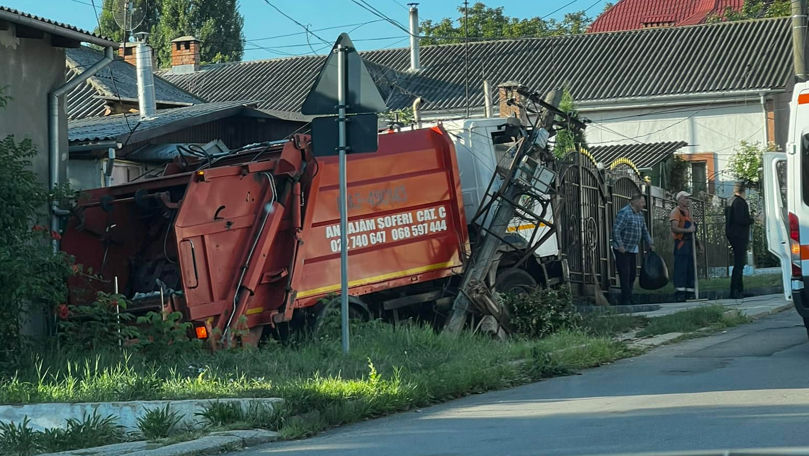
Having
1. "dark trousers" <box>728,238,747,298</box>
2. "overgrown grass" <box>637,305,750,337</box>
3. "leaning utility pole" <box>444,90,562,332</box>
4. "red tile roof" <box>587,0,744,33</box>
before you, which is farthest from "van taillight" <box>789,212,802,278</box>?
"red tile roof" <box>587,0,744,33</box>

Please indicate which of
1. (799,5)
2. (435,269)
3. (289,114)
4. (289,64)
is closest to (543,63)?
(289,64)

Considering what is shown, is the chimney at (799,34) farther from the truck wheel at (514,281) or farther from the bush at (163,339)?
the bush at (163,339)

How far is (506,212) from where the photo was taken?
45.0ft

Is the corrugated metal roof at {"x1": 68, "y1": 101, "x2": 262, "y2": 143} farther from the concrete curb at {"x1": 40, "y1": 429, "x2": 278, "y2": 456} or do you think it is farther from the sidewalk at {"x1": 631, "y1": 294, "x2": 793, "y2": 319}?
the concrete curb at {"x1": 40, "y1": 429, "x2": 278, "y2": 456}

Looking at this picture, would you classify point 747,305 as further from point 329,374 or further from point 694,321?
point 329,374

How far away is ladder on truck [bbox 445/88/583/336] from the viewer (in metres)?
13.0

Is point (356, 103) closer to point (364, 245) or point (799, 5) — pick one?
point (364, 245)

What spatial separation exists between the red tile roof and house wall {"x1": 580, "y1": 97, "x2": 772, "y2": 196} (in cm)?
2519

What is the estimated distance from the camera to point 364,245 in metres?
12.6

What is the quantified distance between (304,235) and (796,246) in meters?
4.89

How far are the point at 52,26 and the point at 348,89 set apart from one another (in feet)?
14.8

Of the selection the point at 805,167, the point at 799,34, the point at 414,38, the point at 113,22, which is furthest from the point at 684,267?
the point at 113,22

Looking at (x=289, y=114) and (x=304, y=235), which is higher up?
(x=289, y=114)

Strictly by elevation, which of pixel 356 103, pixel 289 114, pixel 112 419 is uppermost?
pixel 289 114
